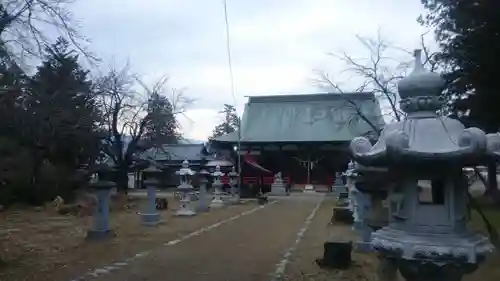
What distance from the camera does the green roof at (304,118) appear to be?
36.4m

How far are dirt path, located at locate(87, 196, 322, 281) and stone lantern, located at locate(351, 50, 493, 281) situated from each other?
3.84 metres

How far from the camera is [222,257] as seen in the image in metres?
9.99

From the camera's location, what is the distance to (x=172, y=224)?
16406 millimetres

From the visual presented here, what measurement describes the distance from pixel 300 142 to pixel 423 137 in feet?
106

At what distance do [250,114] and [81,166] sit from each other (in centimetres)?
1745

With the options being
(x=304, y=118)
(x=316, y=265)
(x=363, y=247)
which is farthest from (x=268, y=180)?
(x=316, y=265)

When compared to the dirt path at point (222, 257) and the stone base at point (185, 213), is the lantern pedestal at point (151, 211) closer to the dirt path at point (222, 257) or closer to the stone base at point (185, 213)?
the dirt path at point (222, 257)

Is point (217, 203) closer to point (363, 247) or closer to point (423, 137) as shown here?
point (363, 247)

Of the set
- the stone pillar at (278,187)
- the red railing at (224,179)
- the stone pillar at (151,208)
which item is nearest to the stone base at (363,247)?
the stone pillar at (151,208)

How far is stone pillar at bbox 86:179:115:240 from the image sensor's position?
41.2 ft

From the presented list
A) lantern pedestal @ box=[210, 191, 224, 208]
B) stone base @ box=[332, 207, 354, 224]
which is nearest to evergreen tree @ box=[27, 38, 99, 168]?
lantern pedestal @ box=[210, 191, 224, 208]

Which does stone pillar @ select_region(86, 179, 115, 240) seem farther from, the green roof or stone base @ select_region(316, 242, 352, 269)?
the green roof

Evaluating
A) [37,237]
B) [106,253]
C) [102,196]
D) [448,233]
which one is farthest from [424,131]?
[37,237]

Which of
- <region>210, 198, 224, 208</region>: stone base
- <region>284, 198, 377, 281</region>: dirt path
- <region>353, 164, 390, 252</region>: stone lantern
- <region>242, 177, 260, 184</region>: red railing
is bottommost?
<region>284, 198, 377, 281</region>: dirt path
